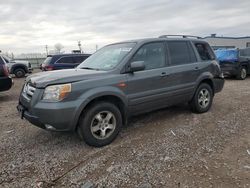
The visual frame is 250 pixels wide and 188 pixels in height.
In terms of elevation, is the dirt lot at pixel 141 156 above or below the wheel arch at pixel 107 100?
below

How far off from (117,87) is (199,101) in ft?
8.32

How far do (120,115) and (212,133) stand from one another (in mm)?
1797

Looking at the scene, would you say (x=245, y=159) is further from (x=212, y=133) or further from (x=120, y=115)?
(x=120, y=115)

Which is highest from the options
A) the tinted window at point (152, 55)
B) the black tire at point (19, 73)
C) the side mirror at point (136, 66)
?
the tinted window at point (152, 55)

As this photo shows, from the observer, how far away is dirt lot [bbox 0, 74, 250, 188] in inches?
127

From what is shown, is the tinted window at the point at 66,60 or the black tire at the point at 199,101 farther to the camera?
the tinted window at the point at 66,60

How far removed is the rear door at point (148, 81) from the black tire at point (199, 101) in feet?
3.77

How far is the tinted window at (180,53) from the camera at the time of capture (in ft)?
17.5

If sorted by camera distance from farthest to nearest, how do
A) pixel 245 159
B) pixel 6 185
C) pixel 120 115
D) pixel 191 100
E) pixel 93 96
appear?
1. pixel 191 100
2. pixel 120 115
3. pixel 93 96
4. pixel 245 159
5. pixel 6 185

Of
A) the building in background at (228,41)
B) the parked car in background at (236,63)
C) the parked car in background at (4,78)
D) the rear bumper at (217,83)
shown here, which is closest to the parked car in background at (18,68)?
the parked car in background at (4,78)

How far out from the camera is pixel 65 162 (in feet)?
12.2

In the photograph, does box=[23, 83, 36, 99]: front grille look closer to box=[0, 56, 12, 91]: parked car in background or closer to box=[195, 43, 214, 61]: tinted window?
box=[195, 43, 214, 61]: tinted window

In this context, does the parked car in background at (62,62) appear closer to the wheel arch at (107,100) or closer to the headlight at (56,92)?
the wheel arch at (107,100)

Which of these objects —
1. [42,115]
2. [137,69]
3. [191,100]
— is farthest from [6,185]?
[191,100]
